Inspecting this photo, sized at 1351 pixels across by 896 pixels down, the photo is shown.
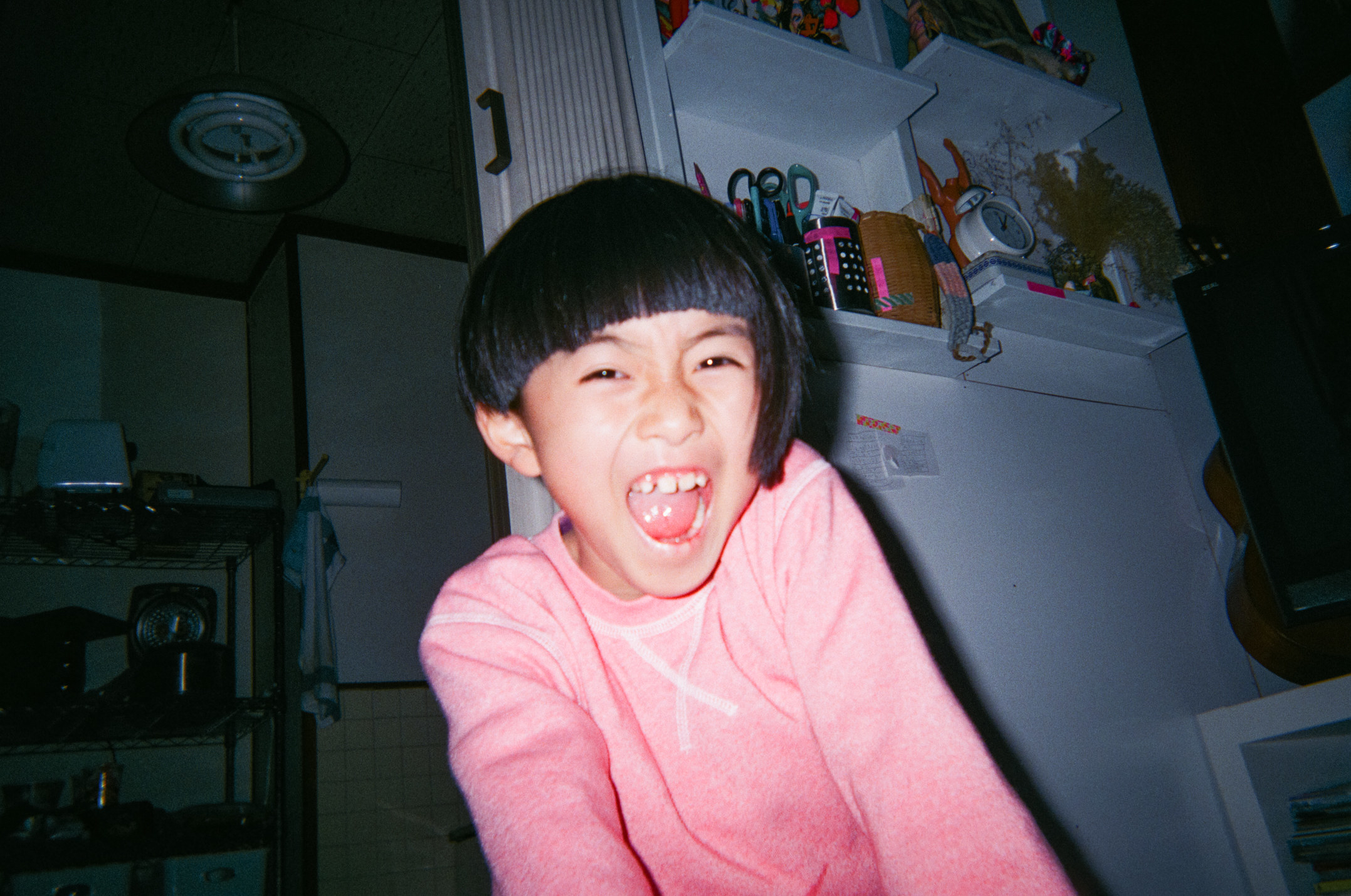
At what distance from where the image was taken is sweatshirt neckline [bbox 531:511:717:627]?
0.81 m

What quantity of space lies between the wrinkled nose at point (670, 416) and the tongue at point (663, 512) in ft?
Result: 0.18

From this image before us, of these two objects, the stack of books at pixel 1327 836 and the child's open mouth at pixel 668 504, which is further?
the stack of books at pixel 1327 836

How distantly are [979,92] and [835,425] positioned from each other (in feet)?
3.02

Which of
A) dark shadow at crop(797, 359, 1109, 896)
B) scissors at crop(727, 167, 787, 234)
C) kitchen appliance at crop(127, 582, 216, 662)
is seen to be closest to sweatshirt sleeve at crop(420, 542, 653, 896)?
dark shadow at crop(797, 359, 1109, 896)

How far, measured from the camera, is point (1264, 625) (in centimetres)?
171

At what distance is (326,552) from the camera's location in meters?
2.83

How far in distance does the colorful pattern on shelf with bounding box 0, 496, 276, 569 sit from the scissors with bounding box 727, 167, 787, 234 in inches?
80.0

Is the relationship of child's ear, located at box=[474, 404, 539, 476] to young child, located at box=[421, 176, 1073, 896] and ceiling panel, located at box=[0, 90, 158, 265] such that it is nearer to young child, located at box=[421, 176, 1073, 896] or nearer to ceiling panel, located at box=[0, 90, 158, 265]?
young child, located at box=[421, 176, 1073, 896]

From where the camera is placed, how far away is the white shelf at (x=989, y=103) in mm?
1660

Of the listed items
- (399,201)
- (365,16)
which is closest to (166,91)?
(365,16)

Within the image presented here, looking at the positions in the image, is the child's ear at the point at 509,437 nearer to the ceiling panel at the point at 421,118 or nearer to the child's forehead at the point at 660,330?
the child's forehead at the point at 660,330

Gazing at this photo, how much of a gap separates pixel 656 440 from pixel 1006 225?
1.24 metres

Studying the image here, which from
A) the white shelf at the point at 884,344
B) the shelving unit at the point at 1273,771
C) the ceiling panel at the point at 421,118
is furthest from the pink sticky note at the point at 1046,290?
the ceiling panel at the point at 421,118

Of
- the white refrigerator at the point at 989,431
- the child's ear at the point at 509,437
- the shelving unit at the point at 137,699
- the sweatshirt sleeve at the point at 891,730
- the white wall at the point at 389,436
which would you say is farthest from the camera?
the white wall at the point at 389,436
